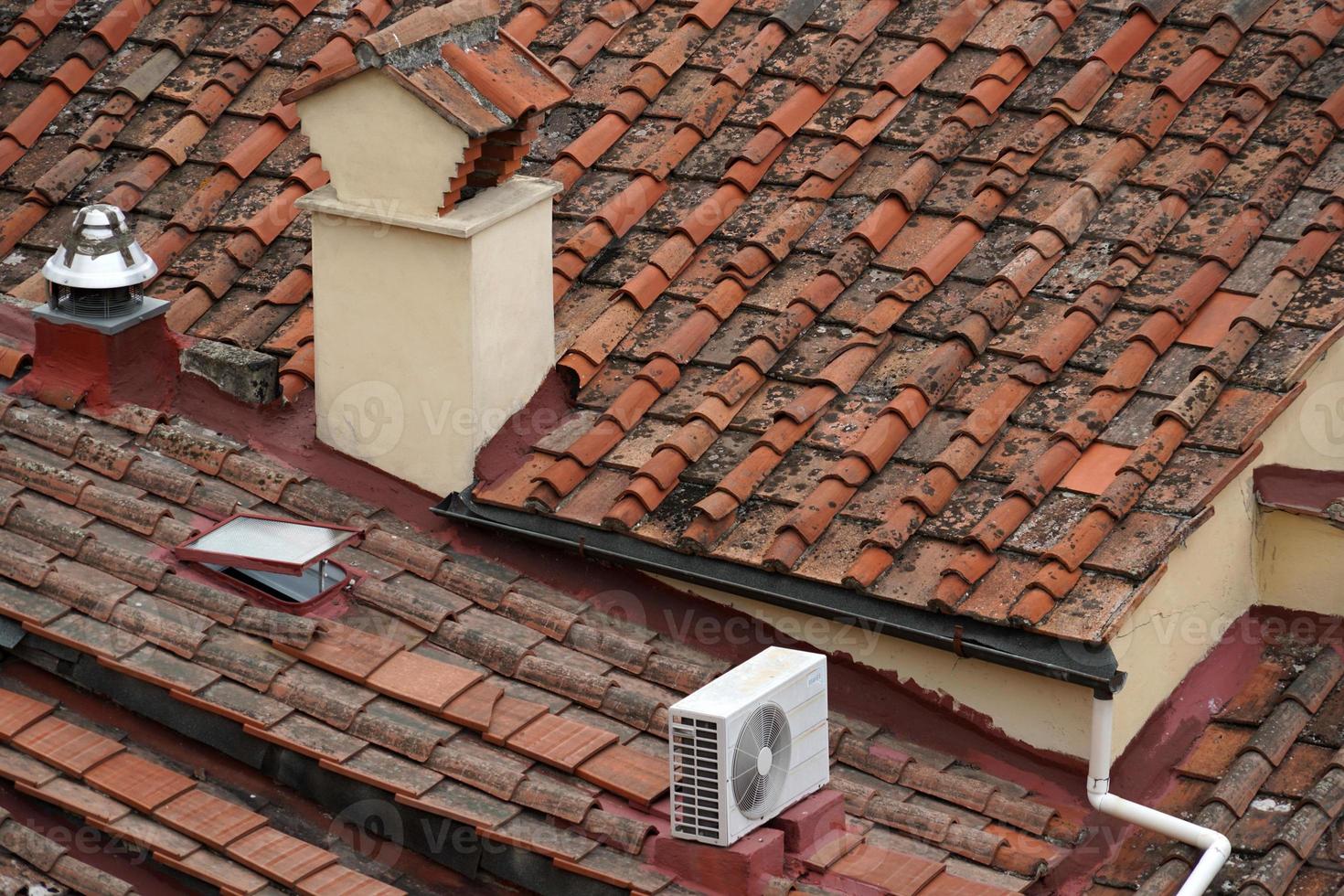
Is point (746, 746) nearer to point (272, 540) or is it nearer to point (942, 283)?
point (272, 540)

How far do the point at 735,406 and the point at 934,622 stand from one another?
4.86 feet

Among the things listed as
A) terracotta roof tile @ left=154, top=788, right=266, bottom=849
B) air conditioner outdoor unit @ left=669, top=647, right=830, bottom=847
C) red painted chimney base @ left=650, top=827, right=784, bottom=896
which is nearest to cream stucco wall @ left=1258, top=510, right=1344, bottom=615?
air conditioner outdoor unit @ left=669, top=647, right=830, bottom=847

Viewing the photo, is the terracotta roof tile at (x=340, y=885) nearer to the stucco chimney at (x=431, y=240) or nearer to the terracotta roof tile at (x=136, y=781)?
the terracotta roof tile at (x=136, y=781)

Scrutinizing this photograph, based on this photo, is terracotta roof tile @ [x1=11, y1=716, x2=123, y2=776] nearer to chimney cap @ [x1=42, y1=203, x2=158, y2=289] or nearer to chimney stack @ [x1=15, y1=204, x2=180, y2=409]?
chimney stack @ [x1=15, y1=204, x2=180, y2=409]

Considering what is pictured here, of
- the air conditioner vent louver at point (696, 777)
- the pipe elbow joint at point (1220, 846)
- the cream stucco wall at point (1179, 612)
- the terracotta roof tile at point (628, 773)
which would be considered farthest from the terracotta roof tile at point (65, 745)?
the pipe elbow joint at point (1220, 846)

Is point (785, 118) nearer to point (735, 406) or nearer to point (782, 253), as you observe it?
point (782, 253)

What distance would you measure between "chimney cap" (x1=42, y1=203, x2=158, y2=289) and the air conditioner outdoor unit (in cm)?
351

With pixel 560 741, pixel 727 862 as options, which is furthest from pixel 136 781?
pixel 727 862

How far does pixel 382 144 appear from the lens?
8.73 metres

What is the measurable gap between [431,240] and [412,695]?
6.60ft

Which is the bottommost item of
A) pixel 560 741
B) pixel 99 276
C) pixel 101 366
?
pixel 560 741

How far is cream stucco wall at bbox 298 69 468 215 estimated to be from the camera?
28.1ft

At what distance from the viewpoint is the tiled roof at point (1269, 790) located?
25.2 ft

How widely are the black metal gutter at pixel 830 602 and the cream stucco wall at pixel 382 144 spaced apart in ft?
4.29
